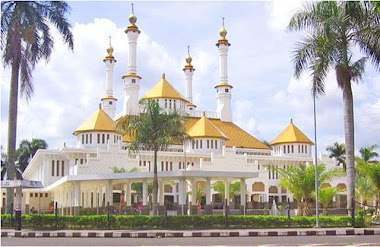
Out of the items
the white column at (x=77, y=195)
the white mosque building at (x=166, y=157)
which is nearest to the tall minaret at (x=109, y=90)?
the white mosque building at (x=166, y=157)

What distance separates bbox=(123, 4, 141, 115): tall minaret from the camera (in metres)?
66.0

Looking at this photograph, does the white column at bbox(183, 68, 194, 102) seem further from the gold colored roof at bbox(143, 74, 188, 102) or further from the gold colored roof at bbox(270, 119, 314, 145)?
the gold colored roof at bbox(270, 119, 314, 145)

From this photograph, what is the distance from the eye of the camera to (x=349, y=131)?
26.8 metres

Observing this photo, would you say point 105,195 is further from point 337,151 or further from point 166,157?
point 337,151

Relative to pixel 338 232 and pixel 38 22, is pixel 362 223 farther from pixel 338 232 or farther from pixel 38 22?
pixel 38 22

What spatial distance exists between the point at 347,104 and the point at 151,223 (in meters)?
11.2

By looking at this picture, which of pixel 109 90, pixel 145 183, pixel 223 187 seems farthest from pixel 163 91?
pixel 145 183

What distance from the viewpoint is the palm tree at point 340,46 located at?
26.5 m

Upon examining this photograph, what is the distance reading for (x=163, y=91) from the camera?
64438 millimetres

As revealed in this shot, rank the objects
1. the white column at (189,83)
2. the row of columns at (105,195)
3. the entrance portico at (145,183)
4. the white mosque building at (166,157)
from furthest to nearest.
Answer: the white column at (189,83) < the white mosque building at (166,157) < the row of columns at (105,195) < the entrance portico at (145,183)

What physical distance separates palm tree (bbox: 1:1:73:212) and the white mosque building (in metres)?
9.58

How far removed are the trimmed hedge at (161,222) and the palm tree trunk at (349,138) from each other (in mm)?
1226

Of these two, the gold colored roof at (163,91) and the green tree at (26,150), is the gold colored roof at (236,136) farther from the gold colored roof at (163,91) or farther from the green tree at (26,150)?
the green tree at (26,150)

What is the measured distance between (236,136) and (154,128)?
120 ft
